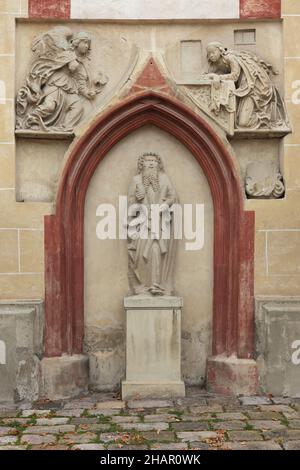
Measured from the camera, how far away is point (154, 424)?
609cm

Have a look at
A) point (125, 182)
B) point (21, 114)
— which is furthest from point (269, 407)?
point (21, 114)

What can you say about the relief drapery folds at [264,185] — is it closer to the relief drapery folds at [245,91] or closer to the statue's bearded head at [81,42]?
the relief drapery folds at [245,91]

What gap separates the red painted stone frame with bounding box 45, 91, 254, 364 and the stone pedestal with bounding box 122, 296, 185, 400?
659 mm

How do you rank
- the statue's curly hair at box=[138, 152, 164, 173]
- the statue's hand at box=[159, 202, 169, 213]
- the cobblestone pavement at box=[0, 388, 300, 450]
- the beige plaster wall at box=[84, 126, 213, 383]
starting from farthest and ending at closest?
the beige plaster wall at box=[84, 126, 213, 383] < the statue's curly hair at box=[138, 152, 164, 173] < the statue's hand at box=[159, 202, 169, 213] < the cobblestone pavement at box=[0, 388, 300, 450]

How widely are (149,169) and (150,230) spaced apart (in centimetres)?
75

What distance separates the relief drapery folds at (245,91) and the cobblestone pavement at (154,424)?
331 centimetres

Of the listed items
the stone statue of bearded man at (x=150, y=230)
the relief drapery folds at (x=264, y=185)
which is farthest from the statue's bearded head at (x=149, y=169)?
the relief drapery folds at (x=264, y=185)

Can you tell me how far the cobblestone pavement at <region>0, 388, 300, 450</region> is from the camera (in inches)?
216

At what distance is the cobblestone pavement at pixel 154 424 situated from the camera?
549 centimetres

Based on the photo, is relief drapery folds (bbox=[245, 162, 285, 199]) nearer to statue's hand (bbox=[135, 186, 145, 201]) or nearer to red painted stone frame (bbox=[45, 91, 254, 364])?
red painted stone frame (bbox=[45, 91, 254, 364])

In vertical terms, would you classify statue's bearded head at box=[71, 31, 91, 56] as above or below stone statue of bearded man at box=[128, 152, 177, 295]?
above

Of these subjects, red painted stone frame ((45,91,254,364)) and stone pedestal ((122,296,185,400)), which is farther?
red painted stone frame ((45,91,254,364))

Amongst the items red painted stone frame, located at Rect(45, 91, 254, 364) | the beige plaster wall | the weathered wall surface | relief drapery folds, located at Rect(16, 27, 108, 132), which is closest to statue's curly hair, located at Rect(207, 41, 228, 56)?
the weathered wall surface

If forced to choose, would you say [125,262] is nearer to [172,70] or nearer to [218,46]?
[172,70]
